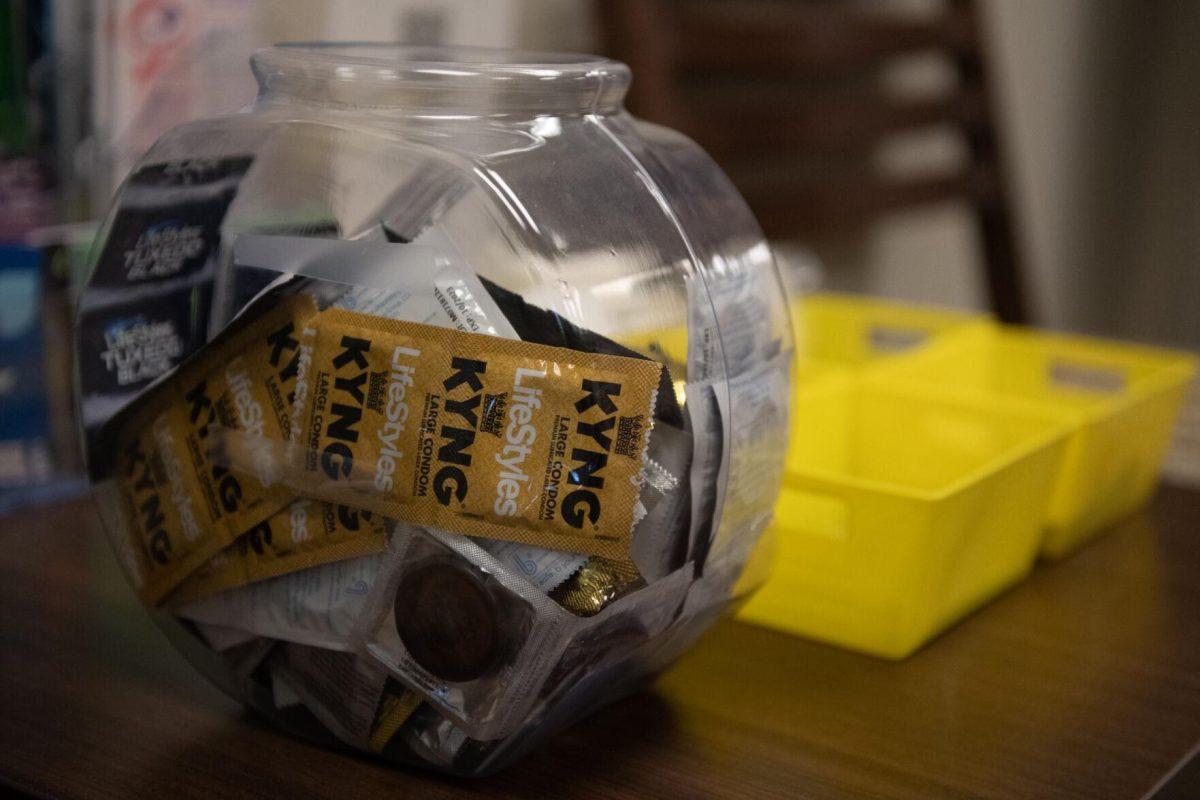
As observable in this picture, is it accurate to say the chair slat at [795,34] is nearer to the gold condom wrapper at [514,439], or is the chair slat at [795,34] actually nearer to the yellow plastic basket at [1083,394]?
the yellow plastic basket at [1083,394]

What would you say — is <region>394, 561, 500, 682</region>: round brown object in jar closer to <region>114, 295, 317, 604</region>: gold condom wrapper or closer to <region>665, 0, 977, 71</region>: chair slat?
<region>114, 295, 317, 604</region>: gold condom wrapper

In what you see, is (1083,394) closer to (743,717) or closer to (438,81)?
(743,717)

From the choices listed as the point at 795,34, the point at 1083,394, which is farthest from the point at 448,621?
the point at 795,34

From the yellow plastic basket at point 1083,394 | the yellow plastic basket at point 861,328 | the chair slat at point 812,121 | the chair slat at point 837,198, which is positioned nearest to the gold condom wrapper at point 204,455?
the yellow plastic basket at point 1083,394

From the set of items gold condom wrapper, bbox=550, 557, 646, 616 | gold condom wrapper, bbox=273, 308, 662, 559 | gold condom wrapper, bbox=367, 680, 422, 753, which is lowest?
gold condom wrapper, bbox=367, 680, 422, 753

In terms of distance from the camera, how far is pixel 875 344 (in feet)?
3.18

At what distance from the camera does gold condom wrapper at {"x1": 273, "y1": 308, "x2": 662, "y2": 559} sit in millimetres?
425

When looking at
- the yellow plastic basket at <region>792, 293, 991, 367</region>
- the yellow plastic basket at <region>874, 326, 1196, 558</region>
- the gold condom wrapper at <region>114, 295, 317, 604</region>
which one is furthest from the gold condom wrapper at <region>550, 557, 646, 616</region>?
the yellow plastic basket at <region>792, 293, 991, 367</region>

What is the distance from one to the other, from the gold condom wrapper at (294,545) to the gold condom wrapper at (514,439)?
2 centimetres

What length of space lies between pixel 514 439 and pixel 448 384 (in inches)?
1.1

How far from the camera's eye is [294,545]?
461 mm

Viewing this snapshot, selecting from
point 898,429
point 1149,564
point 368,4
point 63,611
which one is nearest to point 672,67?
point 368,4

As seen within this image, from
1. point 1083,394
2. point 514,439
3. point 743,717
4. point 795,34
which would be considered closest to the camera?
point 514,439

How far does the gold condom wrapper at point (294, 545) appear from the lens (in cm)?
45
